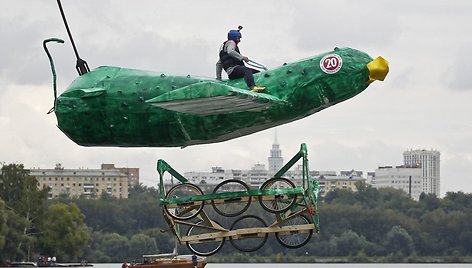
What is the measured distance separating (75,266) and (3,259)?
9012mm

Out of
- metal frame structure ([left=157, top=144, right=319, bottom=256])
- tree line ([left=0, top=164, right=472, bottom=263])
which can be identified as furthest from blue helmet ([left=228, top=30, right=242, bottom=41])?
tree line ([left=0, top=164, right=472, bottom=263])

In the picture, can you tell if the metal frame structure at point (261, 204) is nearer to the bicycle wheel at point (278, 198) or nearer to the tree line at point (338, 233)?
the bicycle wheel at point (278, 198)

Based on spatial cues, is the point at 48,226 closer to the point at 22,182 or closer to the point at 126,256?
the point at 22,182

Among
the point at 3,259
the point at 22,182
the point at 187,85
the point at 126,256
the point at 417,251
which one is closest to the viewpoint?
the point at 187,85

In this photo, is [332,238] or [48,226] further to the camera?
[332,238]

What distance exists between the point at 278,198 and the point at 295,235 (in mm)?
953

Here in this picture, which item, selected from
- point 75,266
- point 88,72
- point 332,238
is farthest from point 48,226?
point 88,72

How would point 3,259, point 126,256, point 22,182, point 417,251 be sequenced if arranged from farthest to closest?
1. point 417,251
2. point 126,256
3. point 22,182
4. point 3,259

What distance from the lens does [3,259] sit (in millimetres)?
140000

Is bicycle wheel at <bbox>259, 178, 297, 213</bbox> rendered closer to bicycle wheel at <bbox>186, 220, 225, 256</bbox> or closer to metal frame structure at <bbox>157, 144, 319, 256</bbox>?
metal frame structure at <bbox>157, 144, 319, 256</bbox>

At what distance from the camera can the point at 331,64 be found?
26625 millimetres

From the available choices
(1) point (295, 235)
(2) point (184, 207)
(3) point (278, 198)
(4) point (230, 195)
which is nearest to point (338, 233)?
(1) point (295, 235)

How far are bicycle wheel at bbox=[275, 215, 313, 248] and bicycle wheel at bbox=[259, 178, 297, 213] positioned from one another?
1.07ft

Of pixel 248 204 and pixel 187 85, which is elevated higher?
pixel 187 85
